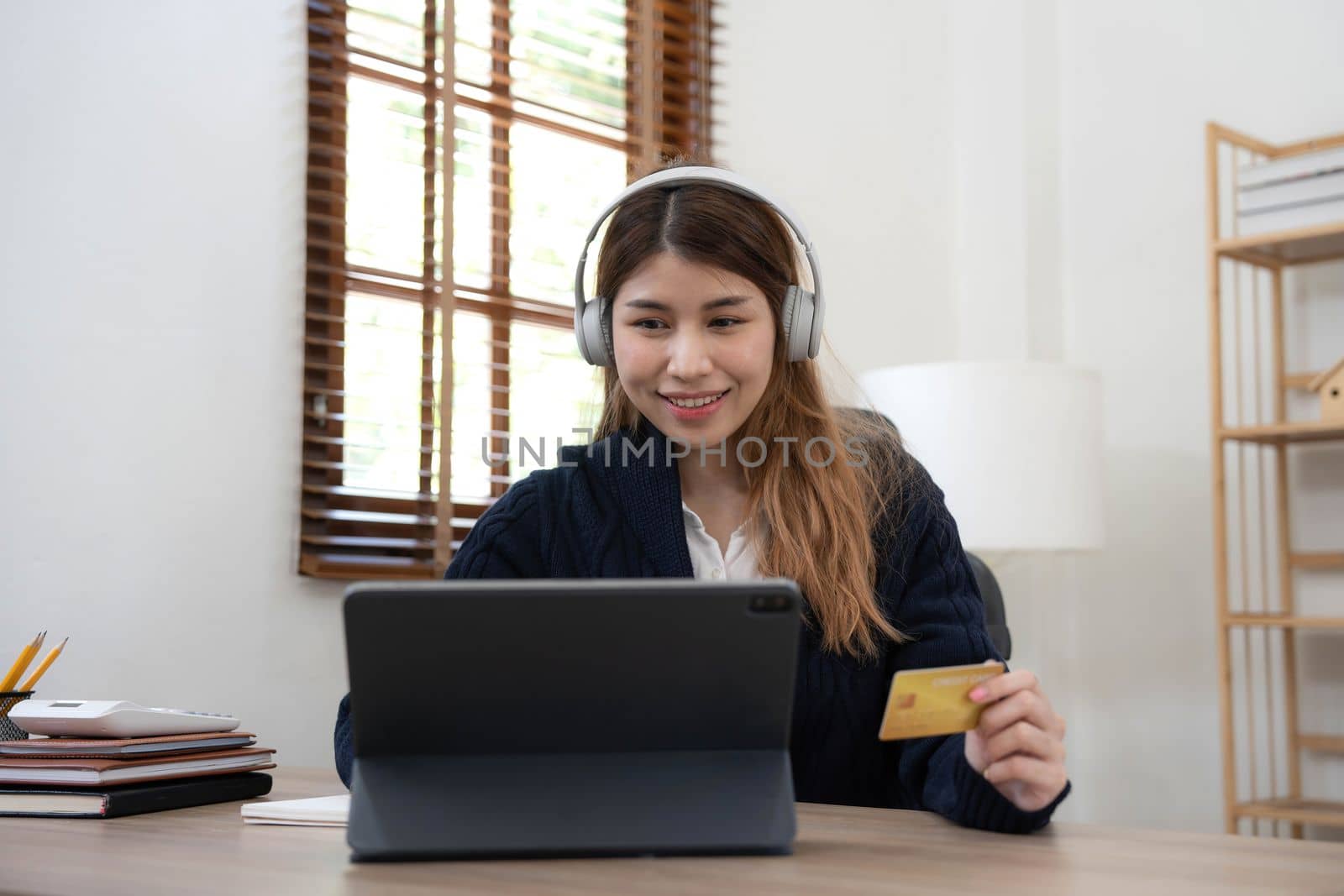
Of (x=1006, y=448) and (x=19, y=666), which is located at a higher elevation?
(x=1006, y=448)

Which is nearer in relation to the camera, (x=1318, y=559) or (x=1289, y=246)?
(x=1289, y=246)

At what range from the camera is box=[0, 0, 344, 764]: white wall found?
1.90m

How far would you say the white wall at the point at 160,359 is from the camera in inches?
74.6

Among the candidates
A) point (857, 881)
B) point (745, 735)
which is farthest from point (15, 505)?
point (857, 881)

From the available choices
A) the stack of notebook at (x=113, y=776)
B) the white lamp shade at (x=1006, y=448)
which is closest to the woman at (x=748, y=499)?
the stack of notebook at (x=113, y=776)

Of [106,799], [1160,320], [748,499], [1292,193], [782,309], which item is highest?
[1292,193]

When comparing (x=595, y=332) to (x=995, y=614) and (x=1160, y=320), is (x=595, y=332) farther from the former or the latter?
(x=1160, y=320)

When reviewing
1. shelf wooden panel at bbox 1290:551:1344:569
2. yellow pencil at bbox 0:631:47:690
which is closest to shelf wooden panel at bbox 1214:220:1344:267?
shelf wooden panel at bbox 1290:551:1344:569

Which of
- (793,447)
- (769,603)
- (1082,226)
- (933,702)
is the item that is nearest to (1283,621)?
(1082,226)

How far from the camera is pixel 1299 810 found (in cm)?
251

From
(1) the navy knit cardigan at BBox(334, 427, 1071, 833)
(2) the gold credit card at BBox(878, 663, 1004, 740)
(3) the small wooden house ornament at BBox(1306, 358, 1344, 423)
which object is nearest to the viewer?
(2) the gold credit card at BBox(878, 663, 1004, 740)

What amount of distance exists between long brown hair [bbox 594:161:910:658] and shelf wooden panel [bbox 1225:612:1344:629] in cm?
135

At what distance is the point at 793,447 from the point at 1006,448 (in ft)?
3.56

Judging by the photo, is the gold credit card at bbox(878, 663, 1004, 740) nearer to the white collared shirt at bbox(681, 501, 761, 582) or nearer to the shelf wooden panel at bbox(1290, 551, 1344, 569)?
the white collared shirt at bbox(681, 501, 761, 582)
